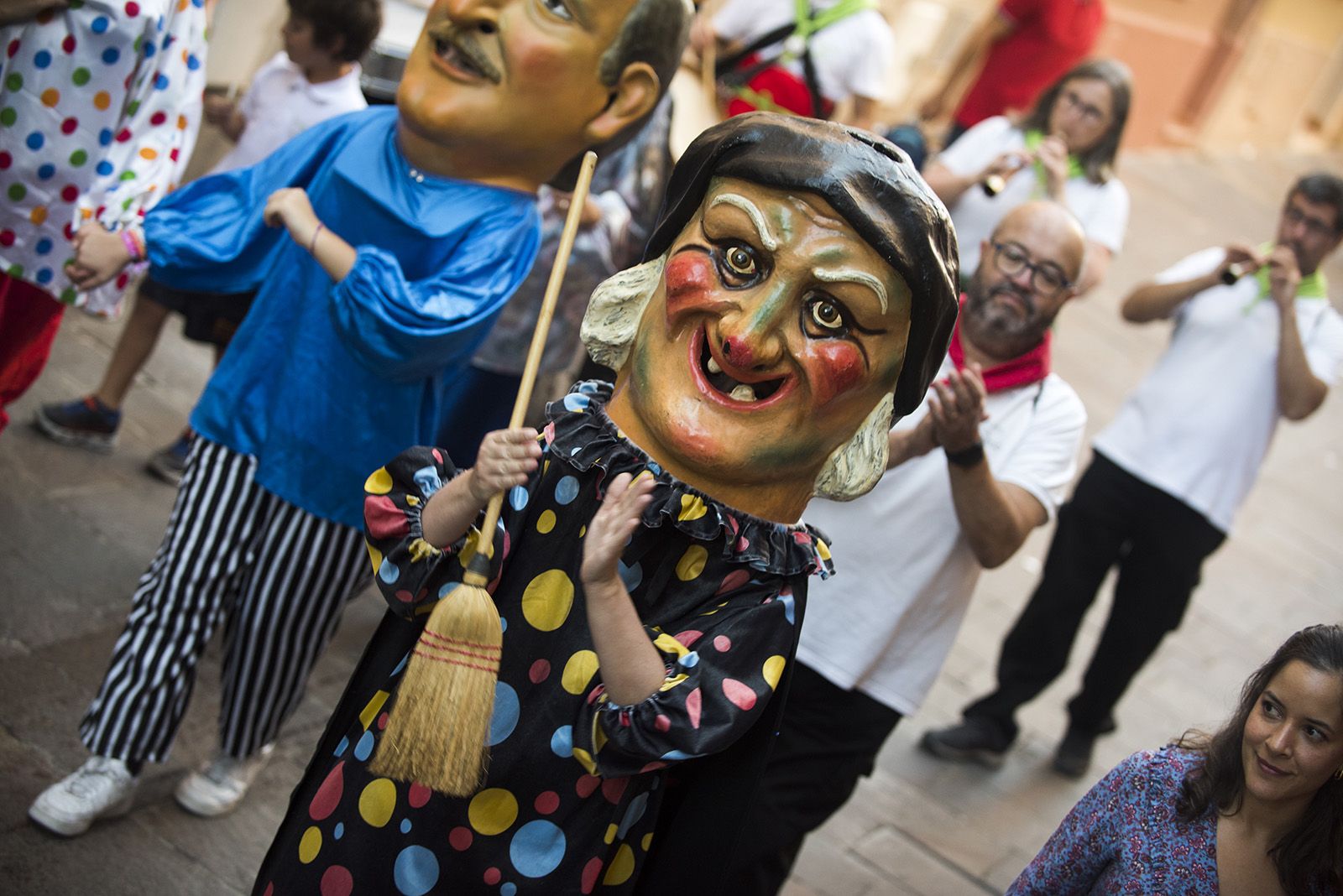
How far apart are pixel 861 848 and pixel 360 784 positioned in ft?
7.61

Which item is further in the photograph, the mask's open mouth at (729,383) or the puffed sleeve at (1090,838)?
the puffed sleeve at (1090,838)

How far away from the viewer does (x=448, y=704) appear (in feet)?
5.99

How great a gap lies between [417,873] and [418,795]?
0.11m

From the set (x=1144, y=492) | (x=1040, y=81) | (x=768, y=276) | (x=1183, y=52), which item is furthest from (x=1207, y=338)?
(x=1183, y=52)

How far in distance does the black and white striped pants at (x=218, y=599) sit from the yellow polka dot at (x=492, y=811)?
0.97m

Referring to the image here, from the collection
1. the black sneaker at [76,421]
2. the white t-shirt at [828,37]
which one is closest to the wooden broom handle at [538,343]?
the black sneaker at [76,421]

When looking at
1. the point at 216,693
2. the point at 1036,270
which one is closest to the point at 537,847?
the point at 1036,270

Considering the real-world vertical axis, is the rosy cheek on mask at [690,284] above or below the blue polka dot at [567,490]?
above

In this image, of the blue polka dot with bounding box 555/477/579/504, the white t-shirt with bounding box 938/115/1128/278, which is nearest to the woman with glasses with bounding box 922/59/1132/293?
the white t-shirt with bounding box 938/115/1128/278

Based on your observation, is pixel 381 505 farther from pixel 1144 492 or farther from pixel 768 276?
pixel 1144 492

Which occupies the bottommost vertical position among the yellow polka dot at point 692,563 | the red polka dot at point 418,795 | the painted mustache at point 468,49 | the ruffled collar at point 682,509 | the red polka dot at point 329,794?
the red polka dot at point 329,794

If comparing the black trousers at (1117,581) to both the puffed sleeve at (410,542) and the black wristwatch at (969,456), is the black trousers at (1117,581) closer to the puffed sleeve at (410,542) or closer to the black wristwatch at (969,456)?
the black wristwatch at (969,456)

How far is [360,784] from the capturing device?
6.64 feet

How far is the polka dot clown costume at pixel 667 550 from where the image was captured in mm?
1881
